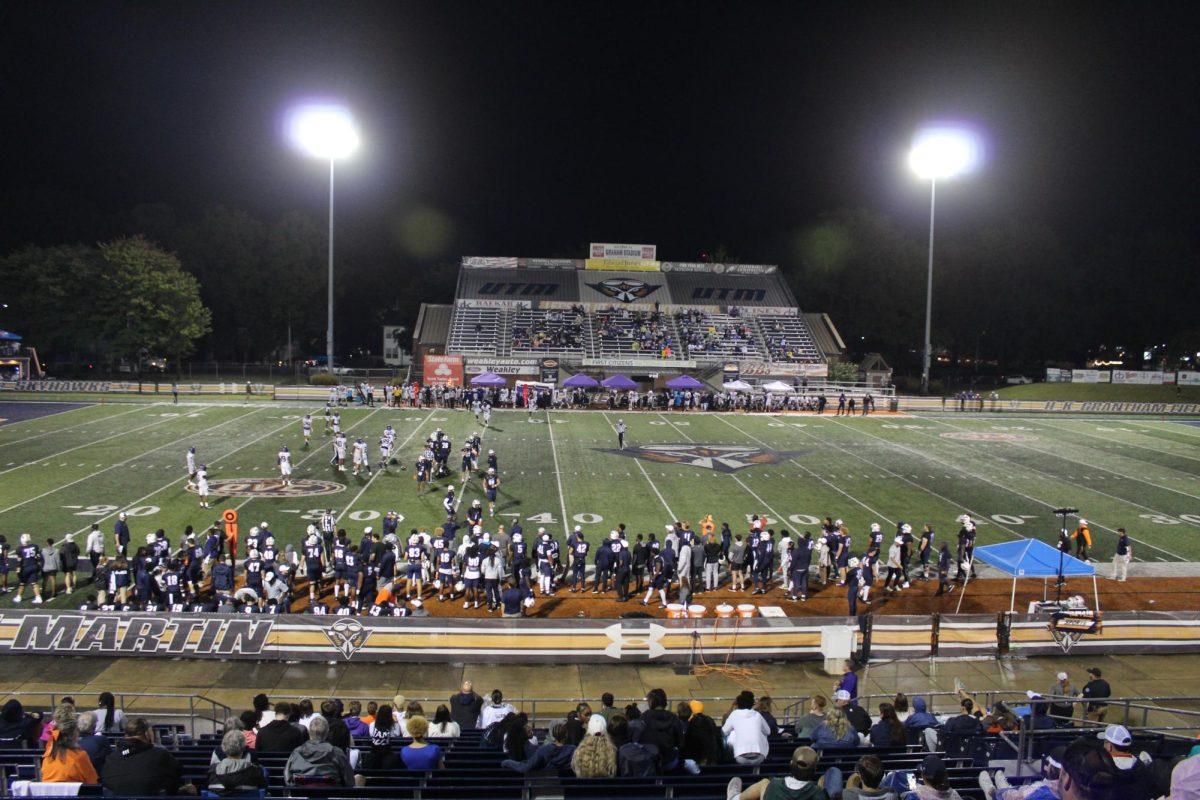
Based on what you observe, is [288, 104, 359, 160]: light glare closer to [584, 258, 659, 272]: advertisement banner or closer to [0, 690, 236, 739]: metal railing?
[584, 258, 659, 272]: advertisement banner

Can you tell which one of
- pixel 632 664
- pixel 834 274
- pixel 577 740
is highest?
pixel 834 274

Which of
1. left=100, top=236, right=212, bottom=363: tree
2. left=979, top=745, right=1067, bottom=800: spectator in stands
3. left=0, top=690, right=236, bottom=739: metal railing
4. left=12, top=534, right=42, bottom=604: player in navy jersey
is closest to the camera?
left=979, top=745, right=1067, bottom=800: spectator in stands

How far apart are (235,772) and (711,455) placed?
27145 mm

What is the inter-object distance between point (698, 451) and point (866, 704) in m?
20.9

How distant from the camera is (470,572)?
54.0 ft

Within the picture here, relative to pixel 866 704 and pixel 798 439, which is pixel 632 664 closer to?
pixel 866 704

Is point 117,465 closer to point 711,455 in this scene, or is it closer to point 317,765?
point 711,455

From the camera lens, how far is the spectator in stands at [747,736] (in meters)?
7.33

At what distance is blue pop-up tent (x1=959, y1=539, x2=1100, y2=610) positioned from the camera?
50.9 ft

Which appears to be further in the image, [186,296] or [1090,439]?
[186,296]

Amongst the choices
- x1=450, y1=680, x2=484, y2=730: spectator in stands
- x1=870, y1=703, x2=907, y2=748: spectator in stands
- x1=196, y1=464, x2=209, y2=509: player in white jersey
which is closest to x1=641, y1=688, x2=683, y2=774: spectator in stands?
x1=870, y1=703, x2=907, y2=748: spectator in stands

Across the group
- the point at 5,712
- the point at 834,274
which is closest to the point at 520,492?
the point at 5,712

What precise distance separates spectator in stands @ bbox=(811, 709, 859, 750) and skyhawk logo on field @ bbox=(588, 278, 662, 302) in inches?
2320

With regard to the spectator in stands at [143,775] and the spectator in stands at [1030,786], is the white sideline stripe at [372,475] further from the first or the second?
the spectator in stands at [1030,786]
